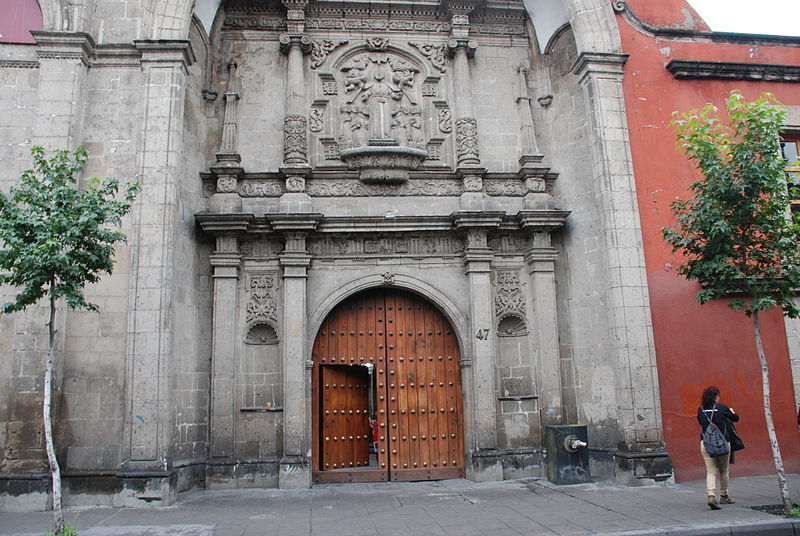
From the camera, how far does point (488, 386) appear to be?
10.2m

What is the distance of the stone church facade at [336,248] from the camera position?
29.4 ft

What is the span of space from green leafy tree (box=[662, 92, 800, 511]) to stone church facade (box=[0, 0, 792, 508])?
194cm

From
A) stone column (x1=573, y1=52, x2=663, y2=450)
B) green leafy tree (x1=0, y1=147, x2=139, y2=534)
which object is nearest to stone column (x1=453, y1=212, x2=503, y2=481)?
stone column (x1=573, y1=52, x2=663, y2=450)

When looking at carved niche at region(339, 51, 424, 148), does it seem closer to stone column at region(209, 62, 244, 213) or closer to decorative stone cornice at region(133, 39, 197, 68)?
stone column at region(209, 62, 244, 213)

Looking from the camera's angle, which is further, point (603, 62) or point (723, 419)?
point (603, 62)

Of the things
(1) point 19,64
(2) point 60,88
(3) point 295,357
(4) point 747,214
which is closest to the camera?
(4) point 747,214

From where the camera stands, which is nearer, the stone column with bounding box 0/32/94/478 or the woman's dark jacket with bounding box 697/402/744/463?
the woman's dark jacket with bounding box 697/402/744/463

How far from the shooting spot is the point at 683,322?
9859 mm

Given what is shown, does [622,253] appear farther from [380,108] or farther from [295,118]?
[295,118]

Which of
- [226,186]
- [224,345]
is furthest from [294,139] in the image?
[224,345]

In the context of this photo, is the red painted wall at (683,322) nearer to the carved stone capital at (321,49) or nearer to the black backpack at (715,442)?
the black backpack at (715,442)

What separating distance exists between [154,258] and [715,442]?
25.8ft

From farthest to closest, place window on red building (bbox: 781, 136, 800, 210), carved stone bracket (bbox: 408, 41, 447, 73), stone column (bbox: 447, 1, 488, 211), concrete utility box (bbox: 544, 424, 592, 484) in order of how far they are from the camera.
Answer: carved stone bracket (bbox: 408, 41, 447, 73)
stone column (bbox: 447, 1, 488, 211)
window on red building (bbox: 781, 136, 800, 210)
concrete utility box (bbox: 544, 424, 592, 484)

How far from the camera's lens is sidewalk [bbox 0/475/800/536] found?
6832 mm
